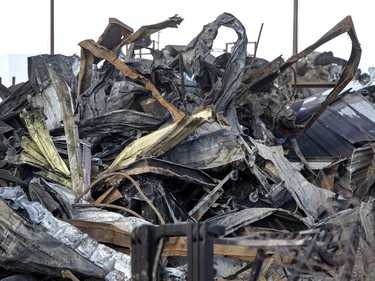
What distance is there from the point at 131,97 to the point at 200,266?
18.5 feet

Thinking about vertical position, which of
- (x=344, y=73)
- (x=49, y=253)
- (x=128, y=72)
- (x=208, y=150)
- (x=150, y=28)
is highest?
(x=150, y=28)

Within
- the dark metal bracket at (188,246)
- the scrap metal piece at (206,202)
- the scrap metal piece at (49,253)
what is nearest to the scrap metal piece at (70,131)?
the scrap metal piece at (206,202)

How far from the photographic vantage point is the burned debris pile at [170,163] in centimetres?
530

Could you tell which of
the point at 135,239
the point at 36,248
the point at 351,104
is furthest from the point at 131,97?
the point at 135,239

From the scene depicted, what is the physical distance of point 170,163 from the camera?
683 cm

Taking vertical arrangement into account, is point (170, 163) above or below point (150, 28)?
below

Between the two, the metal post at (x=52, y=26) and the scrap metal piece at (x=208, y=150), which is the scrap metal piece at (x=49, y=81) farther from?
the metal post at (x=52, y=26)

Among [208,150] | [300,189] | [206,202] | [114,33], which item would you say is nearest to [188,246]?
[206,202]

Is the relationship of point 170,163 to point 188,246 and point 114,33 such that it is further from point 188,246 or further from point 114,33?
point 188,246

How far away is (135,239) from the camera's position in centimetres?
273

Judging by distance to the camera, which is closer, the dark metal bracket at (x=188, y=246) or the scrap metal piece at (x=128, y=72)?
the dark metal bracket at (x=188, y=246)

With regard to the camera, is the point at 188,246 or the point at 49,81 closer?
the point at 188,246

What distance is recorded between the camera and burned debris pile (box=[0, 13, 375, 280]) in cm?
530

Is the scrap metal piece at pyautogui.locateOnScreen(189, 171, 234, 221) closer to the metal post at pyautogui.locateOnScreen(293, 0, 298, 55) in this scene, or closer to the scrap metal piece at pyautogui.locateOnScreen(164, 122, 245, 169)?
the scrap metal piece at pyautogui.locateOnScreen(164, 122, 245, 169)
